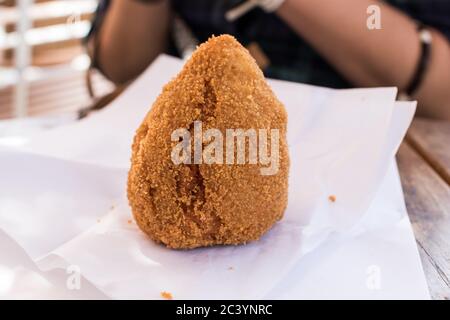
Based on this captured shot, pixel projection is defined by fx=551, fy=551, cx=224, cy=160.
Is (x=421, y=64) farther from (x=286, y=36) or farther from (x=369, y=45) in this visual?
(x=286, y=36)

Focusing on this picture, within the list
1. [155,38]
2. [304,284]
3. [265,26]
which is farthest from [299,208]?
[155,38]

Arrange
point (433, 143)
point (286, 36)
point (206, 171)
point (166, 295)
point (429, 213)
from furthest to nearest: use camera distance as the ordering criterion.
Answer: point (286, 36)
point (433, 143)
point (429, 213)
point (206, 171)
point (166, 295)

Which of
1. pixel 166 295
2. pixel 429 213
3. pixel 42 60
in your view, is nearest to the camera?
pixel 166 295

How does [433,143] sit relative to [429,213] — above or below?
below

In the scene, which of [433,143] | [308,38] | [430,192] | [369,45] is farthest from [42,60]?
[430,192]

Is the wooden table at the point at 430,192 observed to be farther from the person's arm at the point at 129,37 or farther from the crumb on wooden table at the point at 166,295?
the person's arm at the point at 129,37

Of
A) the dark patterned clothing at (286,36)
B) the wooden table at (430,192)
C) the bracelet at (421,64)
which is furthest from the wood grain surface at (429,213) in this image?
the dark patterned clothing at (286,36)
